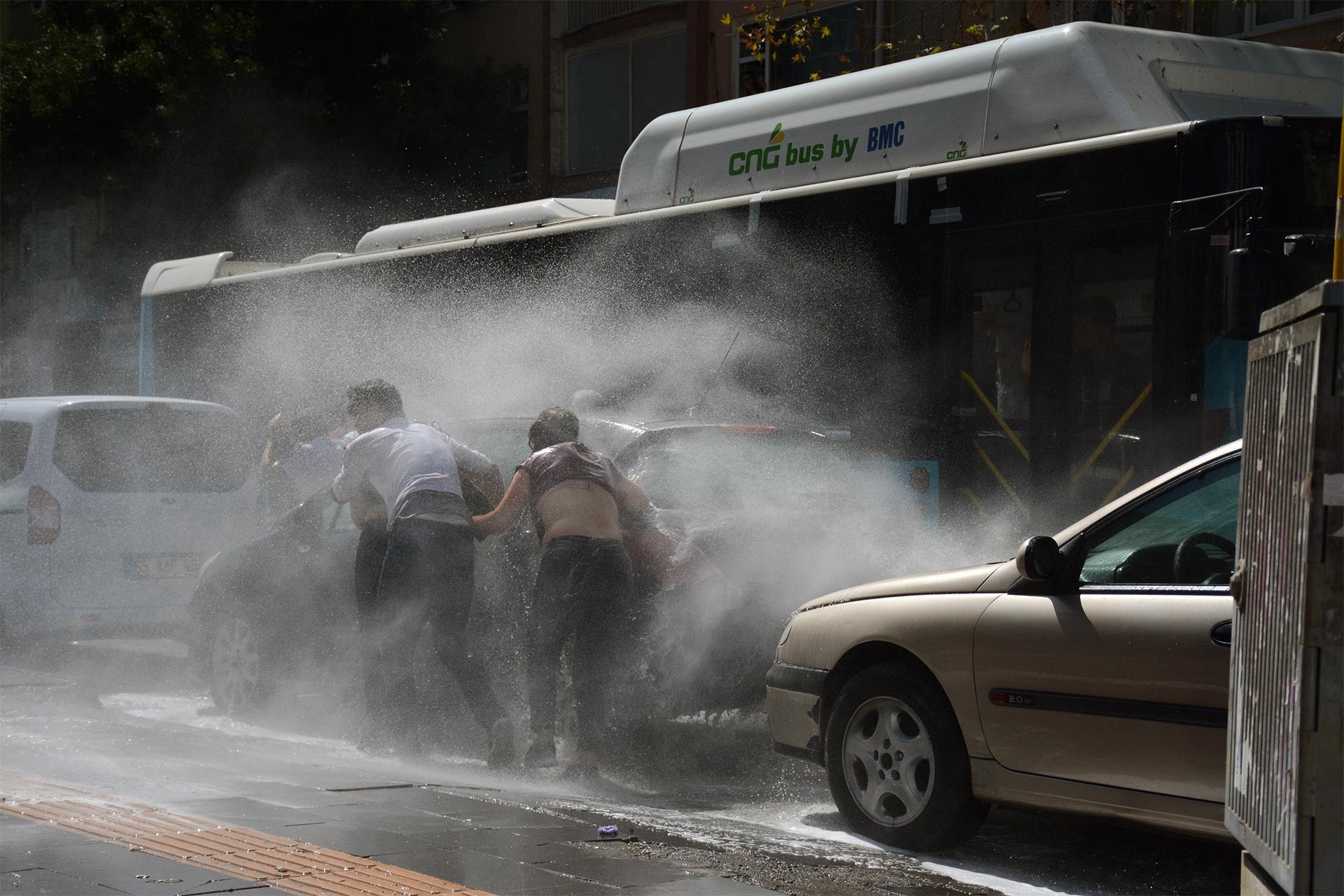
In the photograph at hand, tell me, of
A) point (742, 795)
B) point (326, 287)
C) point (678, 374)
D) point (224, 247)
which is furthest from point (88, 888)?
point (224, 247)

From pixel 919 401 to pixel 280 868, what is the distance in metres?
5.08

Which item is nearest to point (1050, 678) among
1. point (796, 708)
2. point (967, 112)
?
point (796, 708)

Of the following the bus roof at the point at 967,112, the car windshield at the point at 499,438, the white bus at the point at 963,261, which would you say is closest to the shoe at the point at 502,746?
the car windshield at the point at 499,438

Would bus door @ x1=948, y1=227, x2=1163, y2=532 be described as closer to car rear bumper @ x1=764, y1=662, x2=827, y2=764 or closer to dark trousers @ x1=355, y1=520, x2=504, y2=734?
car rear bumper @ x1=764, y1=662, x2=827, y2=764

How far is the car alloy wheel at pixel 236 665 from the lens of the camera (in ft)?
30.0

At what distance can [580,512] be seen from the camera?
7.32 m

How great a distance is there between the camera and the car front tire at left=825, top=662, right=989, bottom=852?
5.68m

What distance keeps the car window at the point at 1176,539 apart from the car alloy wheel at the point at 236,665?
530 centimetres

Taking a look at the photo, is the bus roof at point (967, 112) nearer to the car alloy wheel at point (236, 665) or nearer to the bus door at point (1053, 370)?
the bus door at point (1053, 370)

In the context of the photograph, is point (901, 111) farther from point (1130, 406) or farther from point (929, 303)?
point (1130, 406)

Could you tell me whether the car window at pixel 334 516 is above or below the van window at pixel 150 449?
below

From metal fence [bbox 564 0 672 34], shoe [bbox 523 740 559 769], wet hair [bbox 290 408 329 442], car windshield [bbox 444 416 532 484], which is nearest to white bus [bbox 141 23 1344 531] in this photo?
wet hair [bbox 290 408 329 442]

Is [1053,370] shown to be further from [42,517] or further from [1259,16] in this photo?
[1259,16]

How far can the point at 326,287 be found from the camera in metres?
14.2
